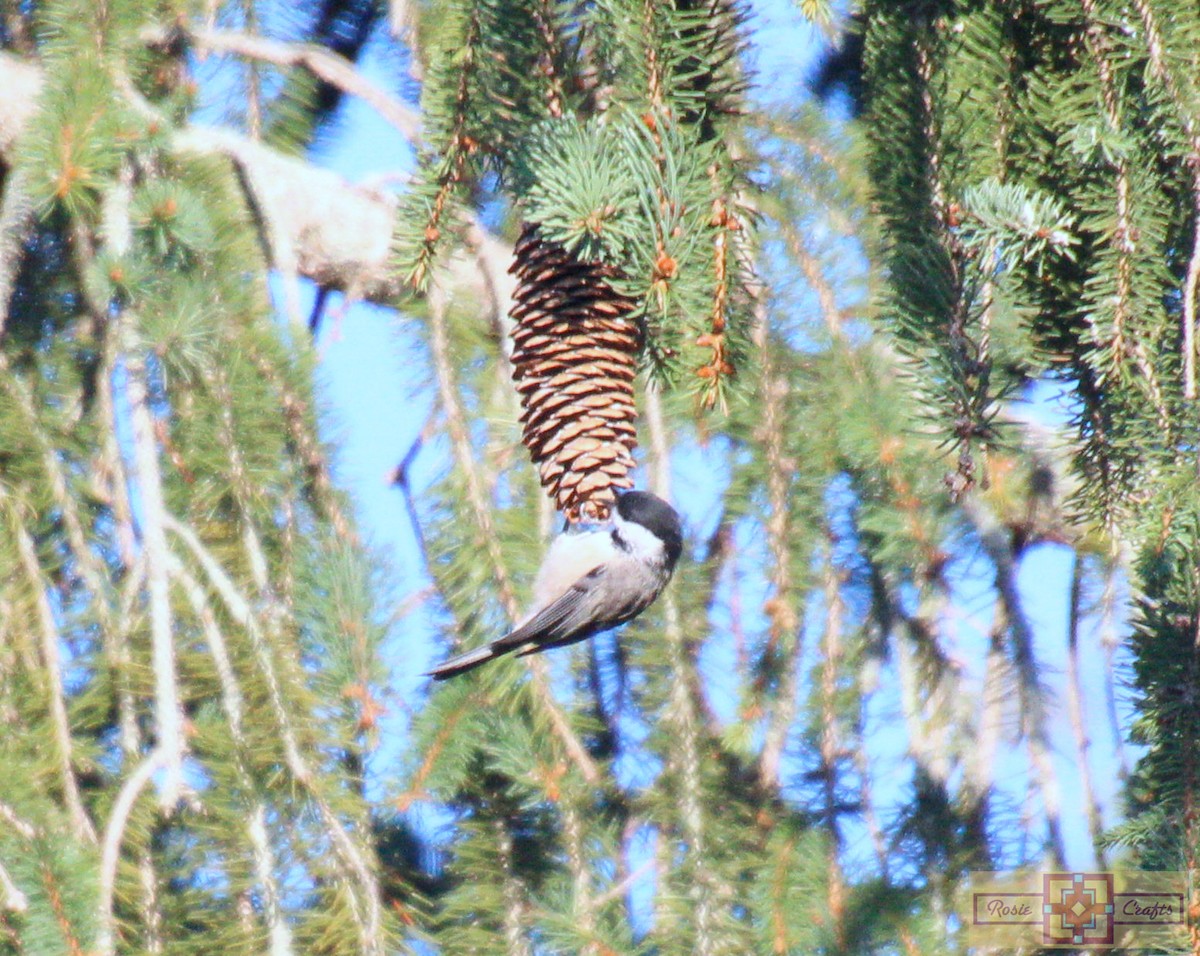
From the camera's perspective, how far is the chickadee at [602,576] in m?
1.28

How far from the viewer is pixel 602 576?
129 centimetres

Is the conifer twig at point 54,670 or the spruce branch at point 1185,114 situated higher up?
the spruce branch at point 1185,114

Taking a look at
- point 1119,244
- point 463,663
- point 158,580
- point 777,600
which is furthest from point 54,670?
point 1119,244

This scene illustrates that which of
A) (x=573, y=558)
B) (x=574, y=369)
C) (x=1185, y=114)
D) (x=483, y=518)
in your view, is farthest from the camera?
(x=483, y=518)

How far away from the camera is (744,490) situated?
1.62 metres

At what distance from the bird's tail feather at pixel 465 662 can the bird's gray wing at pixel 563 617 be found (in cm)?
2

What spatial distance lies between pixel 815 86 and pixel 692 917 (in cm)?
141

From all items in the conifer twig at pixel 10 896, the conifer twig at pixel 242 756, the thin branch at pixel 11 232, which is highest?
the thin branch at pixel 11 232

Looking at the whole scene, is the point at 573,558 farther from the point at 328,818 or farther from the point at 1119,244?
the point at 1119,244

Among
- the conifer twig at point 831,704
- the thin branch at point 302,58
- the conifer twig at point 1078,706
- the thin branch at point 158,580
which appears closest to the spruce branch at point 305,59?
the thin branch at point 302,58

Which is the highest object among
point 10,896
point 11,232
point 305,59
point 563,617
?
point 305,59

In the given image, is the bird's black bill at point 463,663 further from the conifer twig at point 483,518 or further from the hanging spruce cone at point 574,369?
the hanging spruce cone at point 574,369

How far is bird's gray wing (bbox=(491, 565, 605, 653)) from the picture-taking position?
1309 mm

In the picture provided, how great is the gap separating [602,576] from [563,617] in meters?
0.07
